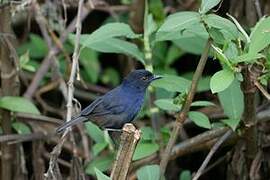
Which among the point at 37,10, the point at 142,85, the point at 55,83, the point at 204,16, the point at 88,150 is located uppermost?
the point at 204,16

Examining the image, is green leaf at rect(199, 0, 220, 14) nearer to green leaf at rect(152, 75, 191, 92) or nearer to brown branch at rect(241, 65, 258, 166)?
brown branch at rect(241, 65, 258, 166)

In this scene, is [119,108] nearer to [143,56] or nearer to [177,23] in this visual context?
[143,56]

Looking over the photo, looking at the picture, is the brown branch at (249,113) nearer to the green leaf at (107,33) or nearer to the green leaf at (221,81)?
the green leaf at (221,81)

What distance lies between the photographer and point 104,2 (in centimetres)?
523

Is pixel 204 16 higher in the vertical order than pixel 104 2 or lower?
higher

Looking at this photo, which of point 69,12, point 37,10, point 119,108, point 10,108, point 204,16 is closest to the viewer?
point 204,16

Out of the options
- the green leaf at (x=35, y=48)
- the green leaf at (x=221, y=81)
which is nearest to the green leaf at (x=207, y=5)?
the green leaf at (x=221, y=81)

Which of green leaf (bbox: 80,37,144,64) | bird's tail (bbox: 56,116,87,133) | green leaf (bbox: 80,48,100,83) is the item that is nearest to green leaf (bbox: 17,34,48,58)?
green leaf (bbox: 80,48,100,83)

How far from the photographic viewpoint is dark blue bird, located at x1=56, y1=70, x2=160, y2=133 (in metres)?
3.81

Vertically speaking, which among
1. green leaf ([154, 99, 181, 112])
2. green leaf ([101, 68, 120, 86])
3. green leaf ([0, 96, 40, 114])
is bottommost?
green leaf ([101, 68, 120, 86])

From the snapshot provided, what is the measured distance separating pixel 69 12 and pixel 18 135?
1.70m

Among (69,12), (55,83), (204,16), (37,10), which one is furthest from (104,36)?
(69,12)

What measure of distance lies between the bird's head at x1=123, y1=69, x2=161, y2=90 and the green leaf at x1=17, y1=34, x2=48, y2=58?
1.52 metres

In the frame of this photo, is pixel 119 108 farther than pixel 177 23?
Yes
